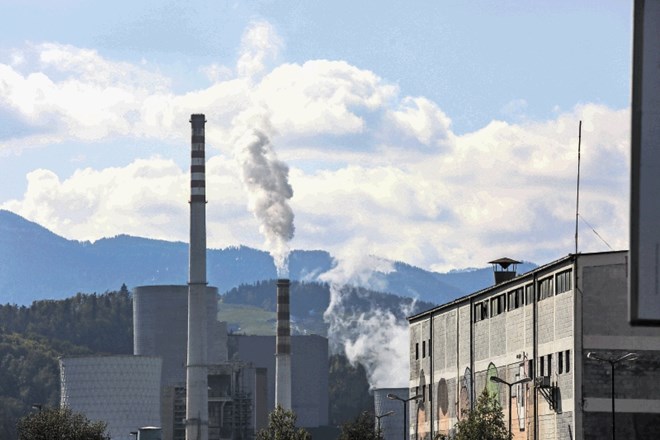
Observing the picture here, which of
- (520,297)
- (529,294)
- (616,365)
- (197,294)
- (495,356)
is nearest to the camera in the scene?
(616,365)

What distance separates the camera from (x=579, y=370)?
258 feet

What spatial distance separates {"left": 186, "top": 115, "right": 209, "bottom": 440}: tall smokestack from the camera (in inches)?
6216

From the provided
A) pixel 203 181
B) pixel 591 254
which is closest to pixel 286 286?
pixel 203 181

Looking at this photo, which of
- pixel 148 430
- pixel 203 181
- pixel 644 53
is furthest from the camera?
pixel 148 430

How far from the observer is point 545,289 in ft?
282

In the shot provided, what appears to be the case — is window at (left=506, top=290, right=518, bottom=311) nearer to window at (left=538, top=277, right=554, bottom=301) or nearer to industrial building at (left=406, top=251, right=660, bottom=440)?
industrial building at (left=406, top=251, right=660, bottom=440)

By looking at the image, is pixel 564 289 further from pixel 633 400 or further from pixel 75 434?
pixel 75 434

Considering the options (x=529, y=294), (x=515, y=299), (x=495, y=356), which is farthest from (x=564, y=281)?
(x=495, y=356)

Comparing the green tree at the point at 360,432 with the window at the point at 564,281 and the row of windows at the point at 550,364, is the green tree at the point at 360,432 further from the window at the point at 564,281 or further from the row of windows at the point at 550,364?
the window at the point at 564,281

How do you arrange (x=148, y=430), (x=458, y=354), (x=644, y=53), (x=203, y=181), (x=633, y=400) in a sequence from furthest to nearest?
(x=148, y=430)
(x=203, y=181)
(x=458, y=354)
(x=633, y=400)
(x=644, y=53)

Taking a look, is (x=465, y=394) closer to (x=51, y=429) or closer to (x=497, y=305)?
(x=497, y=305)

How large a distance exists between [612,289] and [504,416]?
14784mm

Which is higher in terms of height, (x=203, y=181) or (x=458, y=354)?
(x=203, y=181)

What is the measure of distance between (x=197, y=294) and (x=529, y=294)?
74656 mm
